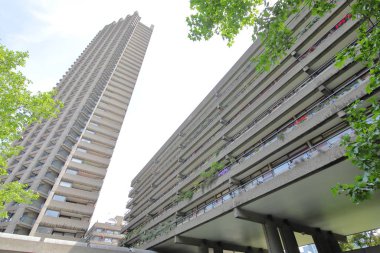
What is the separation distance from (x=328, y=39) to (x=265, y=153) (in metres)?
8.87

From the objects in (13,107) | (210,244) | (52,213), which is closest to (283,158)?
(210,244)

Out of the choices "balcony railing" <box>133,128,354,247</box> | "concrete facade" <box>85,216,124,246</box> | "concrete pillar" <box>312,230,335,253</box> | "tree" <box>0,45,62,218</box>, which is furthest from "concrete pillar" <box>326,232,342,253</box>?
"concrete facade" <box>85,216,124,246</box>

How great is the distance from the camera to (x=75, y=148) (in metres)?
40.8

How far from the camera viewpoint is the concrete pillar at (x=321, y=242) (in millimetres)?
17141

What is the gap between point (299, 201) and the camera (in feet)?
45.6

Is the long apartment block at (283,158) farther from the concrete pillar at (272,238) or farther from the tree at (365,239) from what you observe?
the tree at (365,239)

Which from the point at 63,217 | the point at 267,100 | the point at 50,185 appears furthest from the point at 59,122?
the point at 267,100

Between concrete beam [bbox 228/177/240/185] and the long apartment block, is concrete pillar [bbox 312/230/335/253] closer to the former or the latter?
the long apartment block

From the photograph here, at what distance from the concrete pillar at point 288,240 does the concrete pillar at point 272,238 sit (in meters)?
0.69

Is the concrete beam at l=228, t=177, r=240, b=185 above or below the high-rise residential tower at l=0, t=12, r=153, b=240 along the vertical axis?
below

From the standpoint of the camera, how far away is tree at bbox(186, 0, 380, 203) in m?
5.58

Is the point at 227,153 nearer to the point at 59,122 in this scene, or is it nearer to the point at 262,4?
the point at 262,4

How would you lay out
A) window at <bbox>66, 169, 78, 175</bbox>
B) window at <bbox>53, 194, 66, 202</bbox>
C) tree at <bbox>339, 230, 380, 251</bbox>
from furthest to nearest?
window at <bbox>66, 169, 78, 175</bbox>
window at <bbox>53, 194, 66, 202</bbox>
tree at <bbox>339, 230, 380, 251</bbox>

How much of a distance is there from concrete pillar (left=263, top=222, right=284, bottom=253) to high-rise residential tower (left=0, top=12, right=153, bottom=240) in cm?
3010
